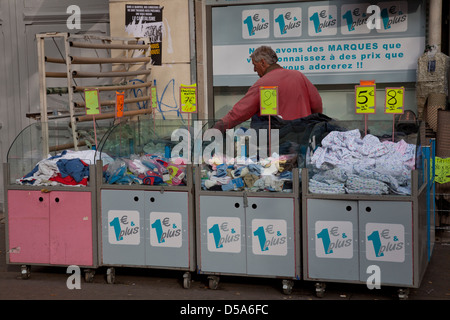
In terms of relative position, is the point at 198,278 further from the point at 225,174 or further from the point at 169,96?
the point at 169,96

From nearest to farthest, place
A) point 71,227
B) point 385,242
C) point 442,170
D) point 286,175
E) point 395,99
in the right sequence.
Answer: point 385,242, point 286,175, point 395,99, point 71,227, point 442,170

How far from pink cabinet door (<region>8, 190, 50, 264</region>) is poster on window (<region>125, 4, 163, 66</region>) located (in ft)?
10.2

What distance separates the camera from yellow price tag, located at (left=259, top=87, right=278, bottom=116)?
5828mm

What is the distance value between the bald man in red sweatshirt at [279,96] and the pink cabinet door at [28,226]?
1.80 m

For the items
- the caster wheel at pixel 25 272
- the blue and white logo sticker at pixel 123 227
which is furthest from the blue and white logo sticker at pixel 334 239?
the caster wheel at pixel 25 272

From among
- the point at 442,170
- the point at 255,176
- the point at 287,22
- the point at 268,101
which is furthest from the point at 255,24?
the point at 255,176

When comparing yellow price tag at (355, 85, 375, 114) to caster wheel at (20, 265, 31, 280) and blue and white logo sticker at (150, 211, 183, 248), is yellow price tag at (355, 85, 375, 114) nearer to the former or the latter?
blue and white logo sticker at (150, 211, 183, 248)

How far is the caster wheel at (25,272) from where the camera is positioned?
621cm

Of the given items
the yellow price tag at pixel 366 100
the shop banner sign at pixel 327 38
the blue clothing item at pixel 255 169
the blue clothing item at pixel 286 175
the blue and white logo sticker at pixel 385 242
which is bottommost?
the blue and white logo sticker at pixel 385 242

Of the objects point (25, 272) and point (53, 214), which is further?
point (25, 272)

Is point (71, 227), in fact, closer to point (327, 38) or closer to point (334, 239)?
point (334, 239)

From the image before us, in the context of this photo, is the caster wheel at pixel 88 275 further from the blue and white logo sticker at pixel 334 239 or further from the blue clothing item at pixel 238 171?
the blue and white logo sticker at pixel 334 239

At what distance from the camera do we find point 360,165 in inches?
219

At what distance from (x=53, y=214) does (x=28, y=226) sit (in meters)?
0.28
